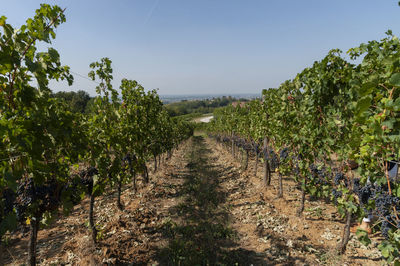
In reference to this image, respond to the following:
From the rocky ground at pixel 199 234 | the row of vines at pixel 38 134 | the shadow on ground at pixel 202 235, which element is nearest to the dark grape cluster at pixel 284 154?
the rocky ground at pixel 199 234

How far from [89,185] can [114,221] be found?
5.38ft

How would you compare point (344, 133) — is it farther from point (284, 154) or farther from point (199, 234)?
point (199, 234)

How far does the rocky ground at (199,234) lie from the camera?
5070mm

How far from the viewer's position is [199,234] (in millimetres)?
6309

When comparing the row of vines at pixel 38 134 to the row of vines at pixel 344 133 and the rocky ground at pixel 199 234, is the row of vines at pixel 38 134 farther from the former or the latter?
the row of vines at pixel 344 133

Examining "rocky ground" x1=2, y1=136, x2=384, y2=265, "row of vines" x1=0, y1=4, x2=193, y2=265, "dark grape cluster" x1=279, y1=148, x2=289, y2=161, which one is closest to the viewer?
"row of vines" x1=0, y1=4, x2=193, y2=265

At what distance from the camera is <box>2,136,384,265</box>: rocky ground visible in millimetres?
5070

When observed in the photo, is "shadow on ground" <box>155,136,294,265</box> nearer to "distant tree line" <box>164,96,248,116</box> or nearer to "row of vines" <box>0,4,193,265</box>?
"row of vines" <box>0,4,193,265</box>

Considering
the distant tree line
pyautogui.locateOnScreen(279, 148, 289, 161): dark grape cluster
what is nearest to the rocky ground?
pyautogui.locateOnScreen(279, 148, 289, 161): dark grape cluster

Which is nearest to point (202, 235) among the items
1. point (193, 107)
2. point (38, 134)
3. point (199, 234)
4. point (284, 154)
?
point (199, 234)

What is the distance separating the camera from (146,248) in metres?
5.45

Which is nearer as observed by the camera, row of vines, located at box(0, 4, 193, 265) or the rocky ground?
row of vines, located at box(0, 4, 193, 265)

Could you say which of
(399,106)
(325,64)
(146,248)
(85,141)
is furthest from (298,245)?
(85,141)

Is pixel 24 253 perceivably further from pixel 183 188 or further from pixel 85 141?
pixel 183 188
